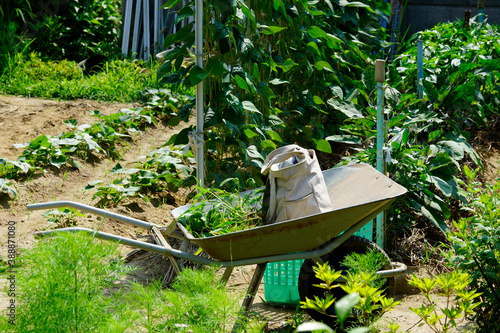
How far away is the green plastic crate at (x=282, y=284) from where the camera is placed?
3047 millimetres

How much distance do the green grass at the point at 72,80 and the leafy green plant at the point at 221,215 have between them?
3.33 m

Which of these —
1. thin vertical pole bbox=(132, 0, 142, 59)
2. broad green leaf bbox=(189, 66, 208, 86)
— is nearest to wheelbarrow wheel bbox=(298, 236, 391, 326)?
broad green leaf bbox=(189, 66, 208, 86)

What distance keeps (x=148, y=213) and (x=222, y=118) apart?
100 cm

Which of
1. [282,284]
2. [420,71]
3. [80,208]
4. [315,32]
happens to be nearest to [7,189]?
[80,208]

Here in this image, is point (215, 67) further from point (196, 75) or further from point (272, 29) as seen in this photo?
point (272, 29)

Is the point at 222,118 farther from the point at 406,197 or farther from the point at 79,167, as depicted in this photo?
the point at 79,167

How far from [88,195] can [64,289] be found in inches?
98.3

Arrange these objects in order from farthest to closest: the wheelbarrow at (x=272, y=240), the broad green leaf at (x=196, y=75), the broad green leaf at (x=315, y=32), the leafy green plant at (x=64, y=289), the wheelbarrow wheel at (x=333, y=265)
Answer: the broad green leaf at (x=315, y=32)
the broad green leaf at (x=196, y=75)
the wheelbarrow wheel at (x=333, y=265)
the wheelbarrow at (x=272, y=240)
the leafy green plant at (x=64, y=289)

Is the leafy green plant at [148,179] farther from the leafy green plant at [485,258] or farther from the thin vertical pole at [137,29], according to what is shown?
the thin vertical pole at [137,29]

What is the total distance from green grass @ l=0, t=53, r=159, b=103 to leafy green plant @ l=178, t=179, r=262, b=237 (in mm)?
3334

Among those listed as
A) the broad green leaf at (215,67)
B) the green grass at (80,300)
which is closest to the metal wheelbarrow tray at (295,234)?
the green grass at (80,300)

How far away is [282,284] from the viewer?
10.1 ft

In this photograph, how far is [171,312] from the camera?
1842mm

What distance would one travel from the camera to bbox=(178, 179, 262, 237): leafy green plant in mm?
2561
